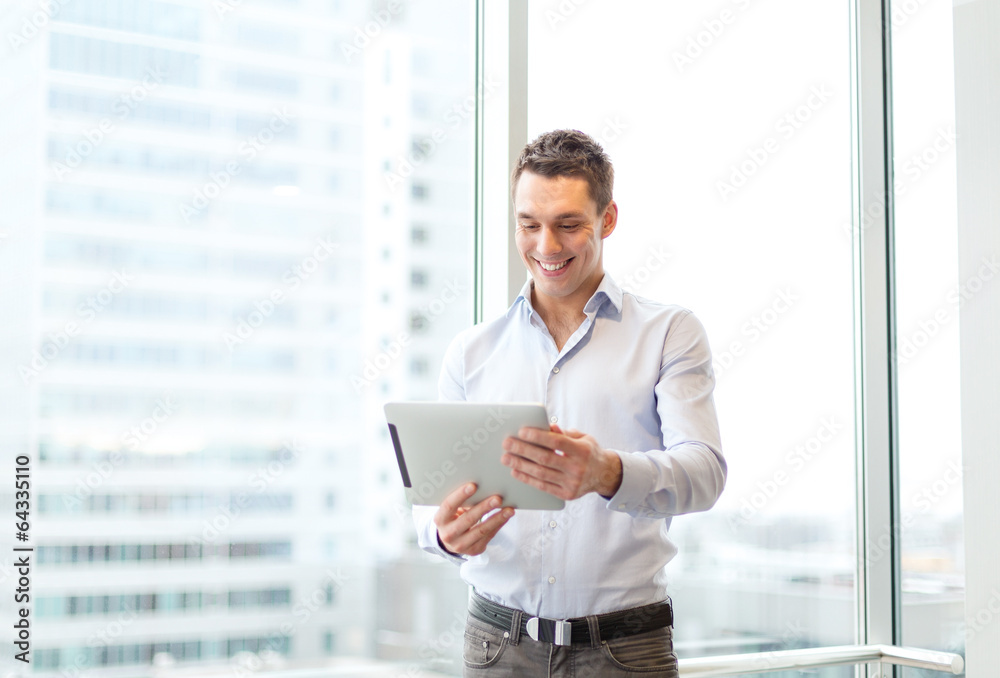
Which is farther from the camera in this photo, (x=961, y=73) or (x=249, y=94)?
(x=961, y=73)

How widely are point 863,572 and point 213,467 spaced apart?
2.39 m

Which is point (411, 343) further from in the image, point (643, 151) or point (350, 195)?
point (643, 151)

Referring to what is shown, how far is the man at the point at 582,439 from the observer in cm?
171

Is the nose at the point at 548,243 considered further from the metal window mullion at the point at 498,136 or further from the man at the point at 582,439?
the metal window mullion at the point at 498,136

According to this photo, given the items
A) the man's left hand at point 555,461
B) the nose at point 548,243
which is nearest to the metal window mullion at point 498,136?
the nose at point 548,243

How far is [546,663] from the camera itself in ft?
5.81

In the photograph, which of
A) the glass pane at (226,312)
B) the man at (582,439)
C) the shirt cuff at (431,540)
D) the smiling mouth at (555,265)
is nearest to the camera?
the man at (582,439)

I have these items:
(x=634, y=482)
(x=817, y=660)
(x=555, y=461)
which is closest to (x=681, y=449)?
(x=634, y=482)

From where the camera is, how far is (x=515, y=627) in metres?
1.80

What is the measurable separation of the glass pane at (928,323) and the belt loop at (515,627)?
2079 mm

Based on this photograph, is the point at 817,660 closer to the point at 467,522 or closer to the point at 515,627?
A: the point at 515,627

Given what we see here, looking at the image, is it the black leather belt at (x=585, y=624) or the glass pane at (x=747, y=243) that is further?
the glass pane at (x=747, y=243)

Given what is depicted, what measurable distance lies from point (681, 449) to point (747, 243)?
5.68 feet

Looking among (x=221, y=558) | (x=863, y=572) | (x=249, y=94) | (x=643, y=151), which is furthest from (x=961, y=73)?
(x=221, y=558)
